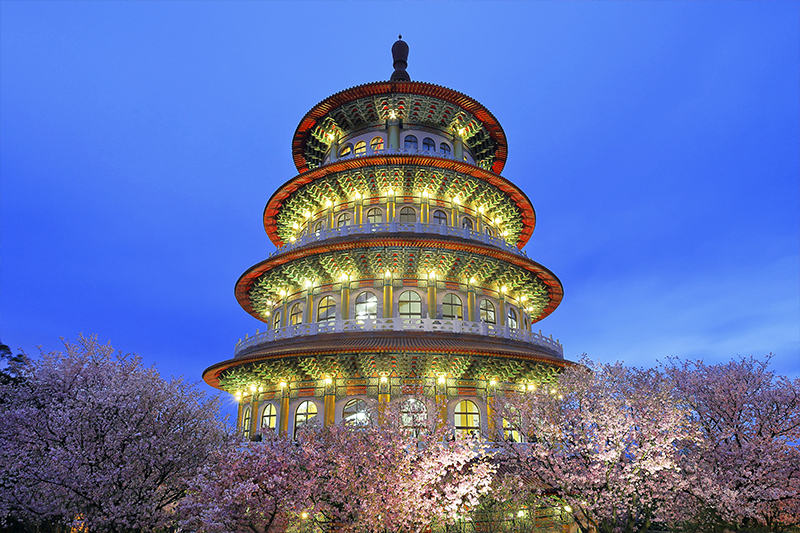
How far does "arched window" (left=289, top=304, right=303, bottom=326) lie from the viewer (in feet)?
108

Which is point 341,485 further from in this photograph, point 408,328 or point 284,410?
point 284,410

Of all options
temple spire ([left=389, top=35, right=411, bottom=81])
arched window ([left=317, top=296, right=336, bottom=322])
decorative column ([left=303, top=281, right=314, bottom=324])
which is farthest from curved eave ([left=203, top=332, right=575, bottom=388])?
temple spire ([left=389, top=35, right=411, bottom=81])

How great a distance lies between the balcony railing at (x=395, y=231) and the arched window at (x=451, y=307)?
3.63 meters

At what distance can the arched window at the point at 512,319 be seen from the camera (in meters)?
33.4

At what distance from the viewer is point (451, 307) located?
30.9 meters

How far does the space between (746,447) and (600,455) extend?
8120 millimetres

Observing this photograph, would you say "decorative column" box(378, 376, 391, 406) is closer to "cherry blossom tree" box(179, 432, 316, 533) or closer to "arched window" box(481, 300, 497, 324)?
"arched window" box(481, 300, 497, 324)

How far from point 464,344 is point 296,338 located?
915 cm

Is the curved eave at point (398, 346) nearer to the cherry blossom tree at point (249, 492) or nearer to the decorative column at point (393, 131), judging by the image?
the cherry blossom tree at point (249, 492)

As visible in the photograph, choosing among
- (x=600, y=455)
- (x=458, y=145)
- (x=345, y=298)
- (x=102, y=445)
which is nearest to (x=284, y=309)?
(x=345, y=298)

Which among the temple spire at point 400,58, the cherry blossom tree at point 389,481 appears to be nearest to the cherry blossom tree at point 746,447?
the cherry blossom tree at point 389,481

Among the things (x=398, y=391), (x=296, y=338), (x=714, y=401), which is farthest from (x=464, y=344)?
(x=714, y=401)

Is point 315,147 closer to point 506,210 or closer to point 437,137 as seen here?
point 437,137

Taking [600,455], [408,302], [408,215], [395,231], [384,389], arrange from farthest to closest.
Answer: [408,215] < [395,231] < [408,302] < [384,389] < [600,455]
